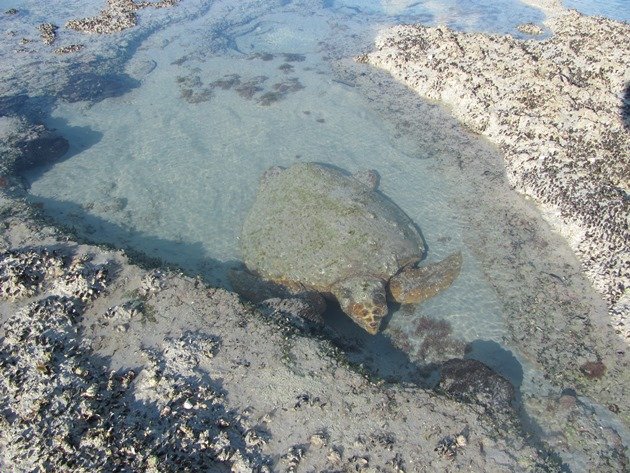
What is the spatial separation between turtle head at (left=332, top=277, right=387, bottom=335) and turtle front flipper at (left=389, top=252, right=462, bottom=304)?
486 millimetres

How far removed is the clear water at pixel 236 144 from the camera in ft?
33.3

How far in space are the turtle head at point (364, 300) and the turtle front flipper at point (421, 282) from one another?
1.59ft

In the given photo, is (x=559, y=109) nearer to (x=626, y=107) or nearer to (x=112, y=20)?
(x=626, y=107)

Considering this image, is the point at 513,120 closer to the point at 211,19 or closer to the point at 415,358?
the point at 415,358

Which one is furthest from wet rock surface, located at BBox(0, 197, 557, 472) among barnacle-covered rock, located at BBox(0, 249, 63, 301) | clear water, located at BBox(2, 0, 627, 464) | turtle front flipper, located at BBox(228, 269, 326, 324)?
clear water, located at BBox(2, 0, 627, 464)

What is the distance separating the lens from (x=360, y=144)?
13.4 meters

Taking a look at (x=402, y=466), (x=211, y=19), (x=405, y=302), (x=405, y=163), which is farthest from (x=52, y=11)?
(x=402, y=466)

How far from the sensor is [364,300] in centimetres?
794

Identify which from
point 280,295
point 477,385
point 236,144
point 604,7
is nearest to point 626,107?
point 477,385

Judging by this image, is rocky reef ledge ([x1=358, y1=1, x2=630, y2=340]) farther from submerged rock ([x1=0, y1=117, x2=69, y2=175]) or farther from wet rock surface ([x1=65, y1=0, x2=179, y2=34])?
submerged rock ([x1=0, y1=117, x2=69, y2=175])

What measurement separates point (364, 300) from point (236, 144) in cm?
774

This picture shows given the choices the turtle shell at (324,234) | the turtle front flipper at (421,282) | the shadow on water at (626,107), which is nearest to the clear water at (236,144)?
the turtle front flipper at (421,282)

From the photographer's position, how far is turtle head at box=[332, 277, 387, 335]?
789 cm

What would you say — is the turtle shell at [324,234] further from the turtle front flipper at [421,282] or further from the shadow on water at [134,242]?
the shadow on water at [134,242]
